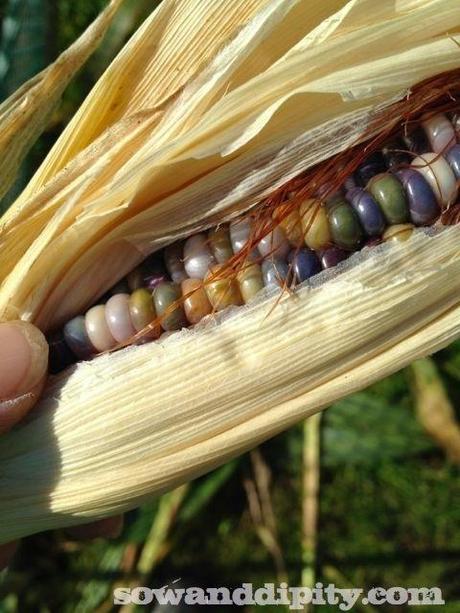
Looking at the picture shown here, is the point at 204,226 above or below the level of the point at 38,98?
below

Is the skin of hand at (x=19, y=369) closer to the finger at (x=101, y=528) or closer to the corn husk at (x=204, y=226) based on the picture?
the corn husk at (x=204, y=226)

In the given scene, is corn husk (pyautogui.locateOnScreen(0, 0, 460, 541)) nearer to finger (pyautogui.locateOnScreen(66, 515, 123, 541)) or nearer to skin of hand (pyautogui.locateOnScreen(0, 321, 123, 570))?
skin of hand (pyautogui.locateOnScreen(0, 321, 123, 570))

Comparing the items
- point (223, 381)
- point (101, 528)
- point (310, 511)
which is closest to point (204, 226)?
point (223, 381)

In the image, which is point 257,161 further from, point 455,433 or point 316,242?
point 455,433

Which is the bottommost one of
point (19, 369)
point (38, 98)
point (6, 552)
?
point (6, 552)

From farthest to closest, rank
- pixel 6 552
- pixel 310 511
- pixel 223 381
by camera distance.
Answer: pixel 310 511 < pixel 6 552 < pixel 223 381

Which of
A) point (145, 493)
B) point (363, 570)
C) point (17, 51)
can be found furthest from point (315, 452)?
point (17, 51)

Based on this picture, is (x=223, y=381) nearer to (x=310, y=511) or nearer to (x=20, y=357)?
(x=20, y=357)
